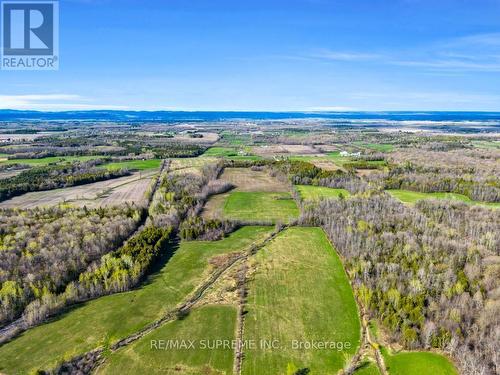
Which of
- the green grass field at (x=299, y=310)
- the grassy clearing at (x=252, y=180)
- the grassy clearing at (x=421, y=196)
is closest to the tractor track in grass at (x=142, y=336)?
the green grass field at (x=299, y=310)

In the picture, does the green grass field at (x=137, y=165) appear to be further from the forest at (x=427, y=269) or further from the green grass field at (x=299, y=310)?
the green grass field at (x=299, y=310)

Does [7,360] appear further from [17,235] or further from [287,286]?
[287,286]

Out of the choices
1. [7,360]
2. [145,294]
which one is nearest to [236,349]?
[145,294]

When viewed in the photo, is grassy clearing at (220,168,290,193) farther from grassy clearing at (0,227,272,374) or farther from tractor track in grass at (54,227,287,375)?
grassy clearing at (0,227,272,374)

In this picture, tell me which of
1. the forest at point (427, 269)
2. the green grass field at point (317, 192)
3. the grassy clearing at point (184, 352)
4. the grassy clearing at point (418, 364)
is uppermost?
the green grass field at point (317, 192)

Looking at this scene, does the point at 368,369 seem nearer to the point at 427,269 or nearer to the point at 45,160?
the point at 427,269

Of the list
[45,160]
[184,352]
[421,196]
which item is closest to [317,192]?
[421,196]

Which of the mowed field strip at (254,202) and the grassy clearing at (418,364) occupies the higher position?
the mowed field strip at (254,202)
